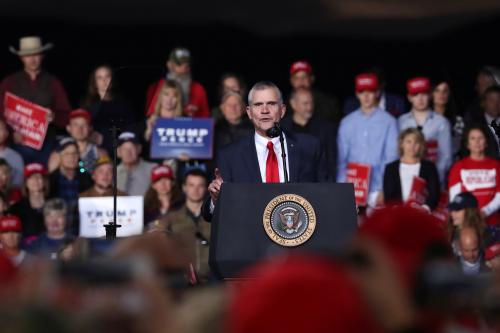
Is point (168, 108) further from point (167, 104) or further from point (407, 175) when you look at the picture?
point (407, 175)

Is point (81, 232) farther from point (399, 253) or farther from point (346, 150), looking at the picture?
point (399, 253)

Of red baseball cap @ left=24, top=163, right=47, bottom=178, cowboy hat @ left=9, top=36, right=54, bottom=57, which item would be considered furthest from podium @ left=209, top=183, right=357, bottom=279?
cowboy hat @ left=9, top=36, right=54, bottom=57

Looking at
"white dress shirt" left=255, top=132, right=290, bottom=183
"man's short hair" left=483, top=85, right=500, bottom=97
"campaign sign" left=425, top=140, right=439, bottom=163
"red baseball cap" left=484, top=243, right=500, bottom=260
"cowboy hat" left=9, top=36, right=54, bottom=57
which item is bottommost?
"red baseball cap" left=484, top=243, right=500, bottom=260

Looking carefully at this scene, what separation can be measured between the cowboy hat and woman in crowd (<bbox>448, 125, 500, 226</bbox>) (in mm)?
3930

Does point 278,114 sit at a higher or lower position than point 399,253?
higher

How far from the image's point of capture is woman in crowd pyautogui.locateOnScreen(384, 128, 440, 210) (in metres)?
12.2

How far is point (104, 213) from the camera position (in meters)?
11.9

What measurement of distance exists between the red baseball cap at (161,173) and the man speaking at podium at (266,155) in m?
3.76

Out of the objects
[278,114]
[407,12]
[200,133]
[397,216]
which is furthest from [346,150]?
[397,216]

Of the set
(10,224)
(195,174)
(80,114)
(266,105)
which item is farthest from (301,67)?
(266,105)

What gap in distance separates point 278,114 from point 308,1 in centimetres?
624

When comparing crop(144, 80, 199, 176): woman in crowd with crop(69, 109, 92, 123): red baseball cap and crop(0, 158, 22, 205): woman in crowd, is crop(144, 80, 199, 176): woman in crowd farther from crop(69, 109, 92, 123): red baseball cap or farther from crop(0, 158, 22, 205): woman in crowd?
crop(0, 158, 22, 205): woman in crowd

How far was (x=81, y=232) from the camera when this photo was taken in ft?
39.1

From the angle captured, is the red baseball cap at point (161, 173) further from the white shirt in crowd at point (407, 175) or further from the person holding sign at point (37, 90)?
the white shirt in crowd at point (407, 175)
